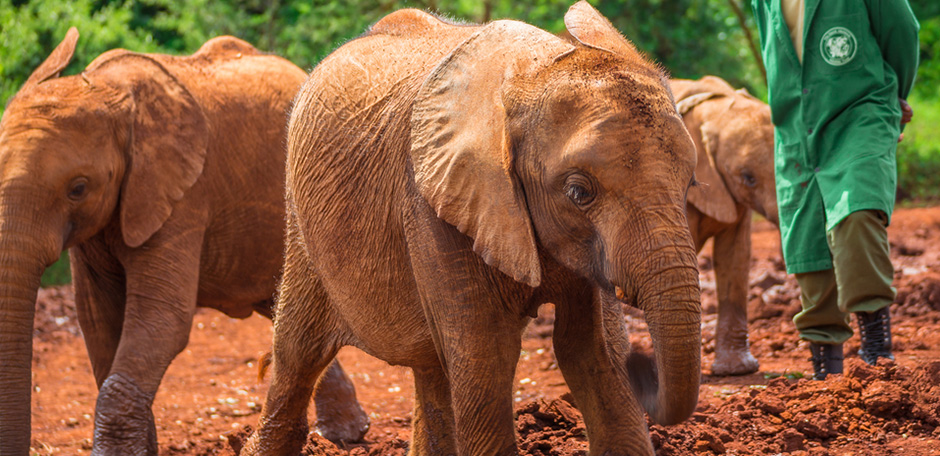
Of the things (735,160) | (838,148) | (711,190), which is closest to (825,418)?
(838,148)

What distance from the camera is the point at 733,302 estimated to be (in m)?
7.43

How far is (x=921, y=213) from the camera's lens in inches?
548

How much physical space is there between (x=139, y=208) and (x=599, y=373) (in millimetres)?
3141

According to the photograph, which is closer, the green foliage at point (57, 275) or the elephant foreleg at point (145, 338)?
the elephant foreleg at point (145, 338)

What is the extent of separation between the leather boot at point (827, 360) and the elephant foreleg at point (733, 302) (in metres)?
1.53

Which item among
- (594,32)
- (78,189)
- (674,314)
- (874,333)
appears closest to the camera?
(674,314)

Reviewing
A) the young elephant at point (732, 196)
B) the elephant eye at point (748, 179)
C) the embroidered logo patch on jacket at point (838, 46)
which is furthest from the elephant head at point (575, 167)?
the elephant eye at point (748, 179)

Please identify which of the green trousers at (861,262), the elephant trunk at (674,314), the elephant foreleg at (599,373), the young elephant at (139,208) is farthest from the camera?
the young elephant at (139,208)

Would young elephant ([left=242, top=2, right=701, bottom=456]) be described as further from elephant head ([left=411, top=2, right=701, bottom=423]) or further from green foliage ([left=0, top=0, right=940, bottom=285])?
green foliage ([left=0, top=0, right=940, bottom=285])

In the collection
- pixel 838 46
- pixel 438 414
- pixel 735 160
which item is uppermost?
pixel 838 46

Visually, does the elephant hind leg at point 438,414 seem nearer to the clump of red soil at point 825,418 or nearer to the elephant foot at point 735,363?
the clump of red soil at point 825,418

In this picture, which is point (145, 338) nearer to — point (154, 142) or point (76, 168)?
point (76, 168)

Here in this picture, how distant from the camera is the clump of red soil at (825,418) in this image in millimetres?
4539

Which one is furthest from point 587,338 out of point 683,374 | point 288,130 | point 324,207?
point 288,130
